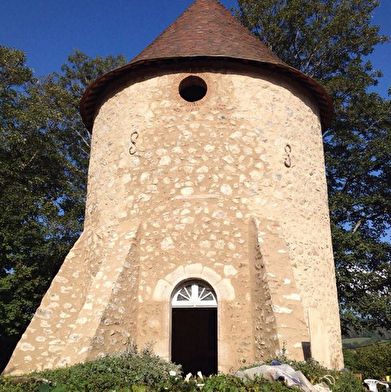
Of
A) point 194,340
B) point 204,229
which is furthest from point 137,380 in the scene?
point 194,340

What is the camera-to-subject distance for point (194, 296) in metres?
7.86

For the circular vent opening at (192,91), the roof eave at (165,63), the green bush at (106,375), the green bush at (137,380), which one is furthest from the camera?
the circular vent opening at (192,91)

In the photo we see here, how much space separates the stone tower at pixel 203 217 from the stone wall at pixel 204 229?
0.02 metres

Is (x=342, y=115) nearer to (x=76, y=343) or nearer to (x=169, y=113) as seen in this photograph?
(x=169, y=113)

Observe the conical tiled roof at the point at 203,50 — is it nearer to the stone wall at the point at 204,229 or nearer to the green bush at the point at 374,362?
the stone wall at the point at 204,229

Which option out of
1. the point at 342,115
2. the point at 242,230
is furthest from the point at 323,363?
the point at 342,115

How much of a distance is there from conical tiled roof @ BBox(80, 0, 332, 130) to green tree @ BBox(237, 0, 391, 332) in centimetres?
515

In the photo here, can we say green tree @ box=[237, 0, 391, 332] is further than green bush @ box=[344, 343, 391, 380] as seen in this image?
Yes

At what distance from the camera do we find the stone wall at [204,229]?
7.45 metres

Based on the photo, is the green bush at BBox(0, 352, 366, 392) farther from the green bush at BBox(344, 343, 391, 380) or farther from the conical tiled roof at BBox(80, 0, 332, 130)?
the conical tiled roof at BBox(80, 0, 332, 130)

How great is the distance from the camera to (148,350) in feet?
24.4

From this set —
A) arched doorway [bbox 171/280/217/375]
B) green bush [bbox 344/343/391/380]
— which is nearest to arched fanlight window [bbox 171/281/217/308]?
arched doorway [bbox 171/280/217/375]

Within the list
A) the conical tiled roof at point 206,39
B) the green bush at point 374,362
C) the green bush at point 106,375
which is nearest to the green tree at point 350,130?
the green bush at point 374,362

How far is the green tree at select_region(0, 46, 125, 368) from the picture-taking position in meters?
12.7
